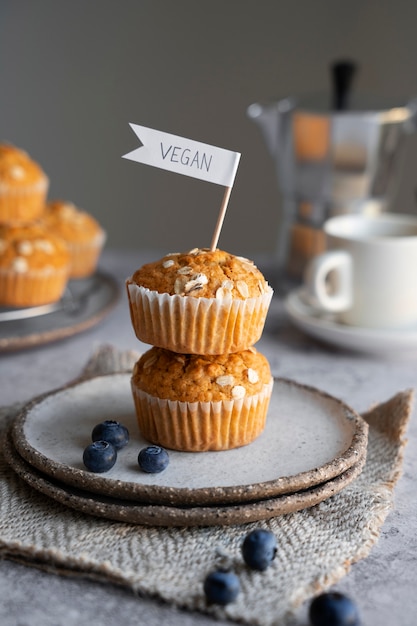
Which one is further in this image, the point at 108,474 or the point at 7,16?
the point at 7,16

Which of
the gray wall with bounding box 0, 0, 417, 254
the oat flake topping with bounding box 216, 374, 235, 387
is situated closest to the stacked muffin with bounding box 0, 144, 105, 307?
the oat flake topping with bounding box 216, 374, 235, 387

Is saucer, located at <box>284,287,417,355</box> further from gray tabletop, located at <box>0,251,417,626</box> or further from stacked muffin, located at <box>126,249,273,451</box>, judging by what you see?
stacked muffin, located at <box>126,249,273,451</box>

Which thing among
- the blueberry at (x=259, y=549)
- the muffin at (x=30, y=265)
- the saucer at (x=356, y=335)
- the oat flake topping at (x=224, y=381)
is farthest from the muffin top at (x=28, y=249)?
the blueberry at (x=259, y=549)

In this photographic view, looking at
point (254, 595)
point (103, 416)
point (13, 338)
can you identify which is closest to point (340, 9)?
point (13, 338)

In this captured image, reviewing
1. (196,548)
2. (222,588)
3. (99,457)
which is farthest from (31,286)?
(222,588)

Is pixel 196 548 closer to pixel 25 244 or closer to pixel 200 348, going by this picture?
pixel 200 348

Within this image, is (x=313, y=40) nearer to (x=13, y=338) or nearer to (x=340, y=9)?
(x=340, y=9)
